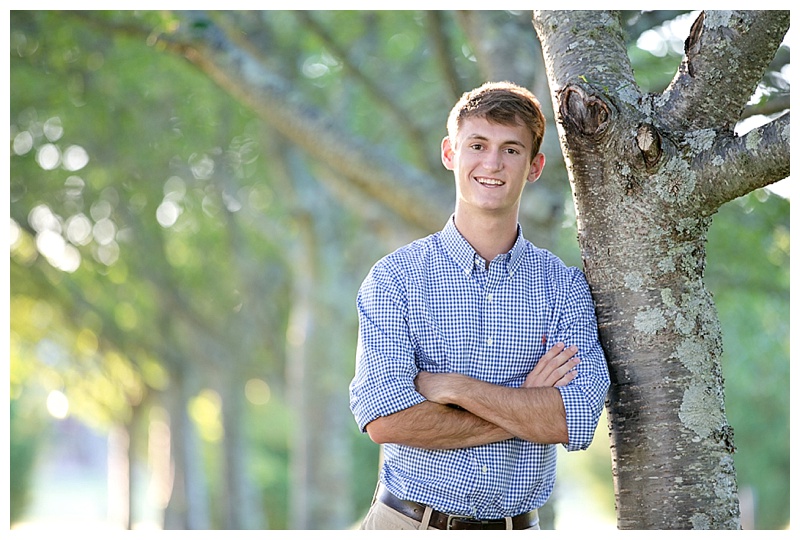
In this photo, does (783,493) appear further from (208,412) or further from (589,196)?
(589,196)

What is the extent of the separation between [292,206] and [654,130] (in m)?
9.80

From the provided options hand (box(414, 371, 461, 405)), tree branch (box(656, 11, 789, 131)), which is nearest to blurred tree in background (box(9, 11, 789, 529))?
tree branch (box(656, 11, 789, 131))

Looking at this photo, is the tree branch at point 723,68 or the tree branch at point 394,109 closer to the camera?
the tree branch at point 723,68

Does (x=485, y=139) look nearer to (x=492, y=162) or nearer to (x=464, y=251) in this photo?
(x=492, y=162)

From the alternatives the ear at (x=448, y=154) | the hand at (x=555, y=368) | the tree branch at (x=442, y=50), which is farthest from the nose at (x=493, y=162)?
the tree branch at (x=442, y=50)

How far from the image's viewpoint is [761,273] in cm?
1032

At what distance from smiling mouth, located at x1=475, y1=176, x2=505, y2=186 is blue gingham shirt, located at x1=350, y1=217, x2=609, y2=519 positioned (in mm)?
217

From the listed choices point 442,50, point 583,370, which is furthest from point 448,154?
point 442,50

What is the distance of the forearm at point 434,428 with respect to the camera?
10.5ft

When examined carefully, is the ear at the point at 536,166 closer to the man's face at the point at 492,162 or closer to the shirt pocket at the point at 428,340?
the man's face at the point at 492,162

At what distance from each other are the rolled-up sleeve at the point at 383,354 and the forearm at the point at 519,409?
0.13 m

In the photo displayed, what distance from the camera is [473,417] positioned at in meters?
3.24

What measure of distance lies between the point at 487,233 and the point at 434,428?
29.1 inches
